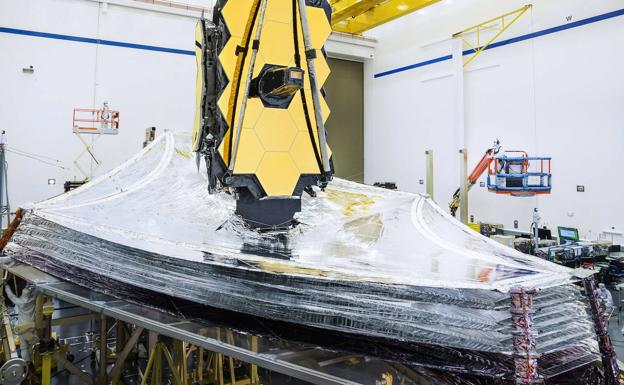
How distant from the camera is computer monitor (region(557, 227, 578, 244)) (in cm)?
690

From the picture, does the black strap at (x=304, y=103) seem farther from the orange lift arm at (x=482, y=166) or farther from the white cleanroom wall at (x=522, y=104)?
the white cleanroom wall at (x=522, y=104)

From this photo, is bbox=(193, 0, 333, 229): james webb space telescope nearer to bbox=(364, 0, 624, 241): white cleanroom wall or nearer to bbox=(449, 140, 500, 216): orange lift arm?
bbox=(449, 140, 500, 216): orange lift arm

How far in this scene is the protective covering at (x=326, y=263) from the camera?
139 centimetres

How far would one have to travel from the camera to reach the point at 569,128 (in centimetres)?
764

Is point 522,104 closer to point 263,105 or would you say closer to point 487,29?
point 487,29

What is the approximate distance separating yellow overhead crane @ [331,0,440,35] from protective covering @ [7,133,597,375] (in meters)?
7.41

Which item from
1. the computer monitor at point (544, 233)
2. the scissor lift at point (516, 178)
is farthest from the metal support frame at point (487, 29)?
the computer monitor at point (544, 233)

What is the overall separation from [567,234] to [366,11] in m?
6.42

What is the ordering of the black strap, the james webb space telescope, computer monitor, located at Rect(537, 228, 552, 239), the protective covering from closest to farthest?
the protective covering < the james webb space telescope < the black strap < computer monitor, located at Rect(537, 228, 552, 239)

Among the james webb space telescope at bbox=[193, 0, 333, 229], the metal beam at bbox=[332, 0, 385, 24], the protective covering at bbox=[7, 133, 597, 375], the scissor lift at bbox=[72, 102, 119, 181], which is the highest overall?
the metal beam at bbox=[332, 0, 385, 24]

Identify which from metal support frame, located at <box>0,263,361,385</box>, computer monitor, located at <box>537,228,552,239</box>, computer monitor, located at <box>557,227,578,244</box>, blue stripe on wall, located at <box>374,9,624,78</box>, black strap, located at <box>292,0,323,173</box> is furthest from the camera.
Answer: computer monitor, located at <box>537,228,552,239</box>

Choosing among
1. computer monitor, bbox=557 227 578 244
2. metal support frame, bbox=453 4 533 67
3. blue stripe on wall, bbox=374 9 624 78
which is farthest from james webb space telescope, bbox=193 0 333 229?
metal support frame, bbox=453 4 533 67

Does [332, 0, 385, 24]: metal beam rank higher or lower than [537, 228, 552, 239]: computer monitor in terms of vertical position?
higher

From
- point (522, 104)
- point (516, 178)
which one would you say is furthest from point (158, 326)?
point (522, 104)
